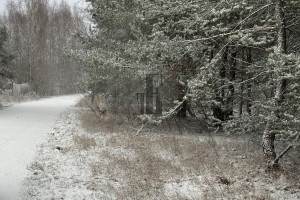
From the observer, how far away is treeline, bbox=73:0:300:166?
595 centimetres

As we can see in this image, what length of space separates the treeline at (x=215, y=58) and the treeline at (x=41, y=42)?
2085 cm

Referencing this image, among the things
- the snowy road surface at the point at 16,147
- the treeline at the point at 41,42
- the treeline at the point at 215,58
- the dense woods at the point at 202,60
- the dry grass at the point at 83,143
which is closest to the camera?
the treeline at the point at 215,58

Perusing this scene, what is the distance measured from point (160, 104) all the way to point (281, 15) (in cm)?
714

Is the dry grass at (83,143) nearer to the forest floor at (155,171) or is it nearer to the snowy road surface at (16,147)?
the forest floor at (155,171)

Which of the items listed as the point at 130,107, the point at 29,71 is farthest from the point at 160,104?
the point at 29,71

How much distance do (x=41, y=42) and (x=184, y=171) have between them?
1442 inches

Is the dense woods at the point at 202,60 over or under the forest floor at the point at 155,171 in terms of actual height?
over

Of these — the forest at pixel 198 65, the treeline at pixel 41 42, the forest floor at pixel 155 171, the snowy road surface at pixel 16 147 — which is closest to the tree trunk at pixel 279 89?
the forest at pixel 198 65

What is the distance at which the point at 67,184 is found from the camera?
6578 mm

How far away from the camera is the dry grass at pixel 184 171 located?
600 centimetres

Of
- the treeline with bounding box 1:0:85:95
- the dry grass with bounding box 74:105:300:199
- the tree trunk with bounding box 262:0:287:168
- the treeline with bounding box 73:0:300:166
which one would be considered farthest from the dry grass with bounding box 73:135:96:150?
the treeline with bounding box 1:0:85:95

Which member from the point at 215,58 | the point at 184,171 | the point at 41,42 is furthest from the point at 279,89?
the point at 41,42

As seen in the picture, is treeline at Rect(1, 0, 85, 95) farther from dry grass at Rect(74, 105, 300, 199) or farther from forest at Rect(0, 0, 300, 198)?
dry grass at Rect(74, 105, 300, 199)

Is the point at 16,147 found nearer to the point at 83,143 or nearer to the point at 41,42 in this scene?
the point at 83,143
